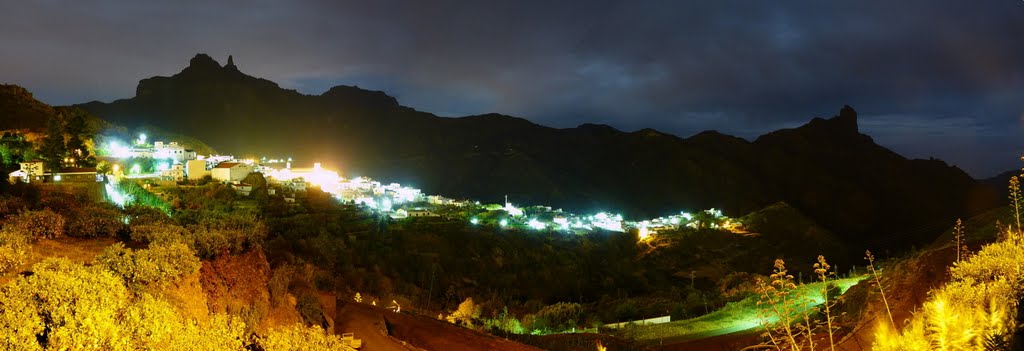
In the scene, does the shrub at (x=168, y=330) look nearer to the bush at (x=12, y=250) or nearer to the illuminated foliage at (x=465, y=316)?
the bush at (x=12, y=250)

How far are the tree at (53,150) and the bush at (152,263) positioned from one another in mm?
24927

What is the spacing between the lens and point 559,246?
45438 mm

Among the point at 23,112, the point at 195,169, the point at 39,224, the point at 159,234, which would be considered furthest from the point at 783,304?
the point at 23,112

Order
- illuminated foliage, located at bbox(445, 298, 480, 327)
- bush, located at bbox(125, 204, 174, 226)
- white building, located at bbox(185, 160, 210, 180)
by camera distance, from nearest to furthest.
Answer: bush, located at bbox(125, 204, 174, 226), illuminated foliage, located at bbox(445, 298, 480, 327), white building, located at bbox(185, 160, 210, 180)

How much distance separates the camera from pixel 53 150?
27000mm

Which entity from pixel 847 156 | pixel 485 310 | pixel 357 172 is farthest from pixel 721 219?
pixel 357 172

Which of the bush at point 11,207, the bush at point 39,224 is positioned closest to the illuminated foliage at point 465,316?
the bush at point 39,224

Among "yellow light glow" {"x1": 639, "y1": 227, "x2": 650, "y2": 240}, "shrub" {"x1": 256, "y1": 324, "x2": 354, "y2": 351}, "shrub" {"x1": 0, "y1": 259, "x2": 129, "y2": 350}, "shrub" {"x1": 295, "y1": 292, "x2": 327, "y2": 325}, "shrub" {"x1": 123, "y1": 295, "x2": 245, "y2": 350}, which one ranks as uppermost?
"shrub" {"x1": 0, "y1": 259, "x2": 129, "y2": 350}

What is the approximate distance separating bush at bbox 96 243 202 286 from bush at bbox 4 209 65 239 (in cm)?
200

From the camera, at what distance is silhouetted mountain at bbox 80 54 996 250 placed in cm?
8000

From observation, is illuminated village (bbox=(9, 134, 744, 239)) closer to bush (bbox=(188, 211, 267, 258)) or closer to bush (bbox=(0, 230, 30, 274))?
bush (bbox=(188, 211, 267, 258))

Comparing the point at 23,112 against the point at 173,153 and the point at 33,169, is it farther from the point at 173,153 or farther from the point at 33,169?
the point at 33,169

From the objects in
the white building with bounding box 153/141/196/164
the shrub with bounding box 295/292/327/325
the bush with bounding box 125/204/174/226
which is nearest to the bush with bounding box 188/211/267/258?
the bush with bounding box 125/204/174/226

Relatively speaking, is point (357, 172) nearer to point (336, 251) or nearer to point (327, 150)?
point (327, 150)
